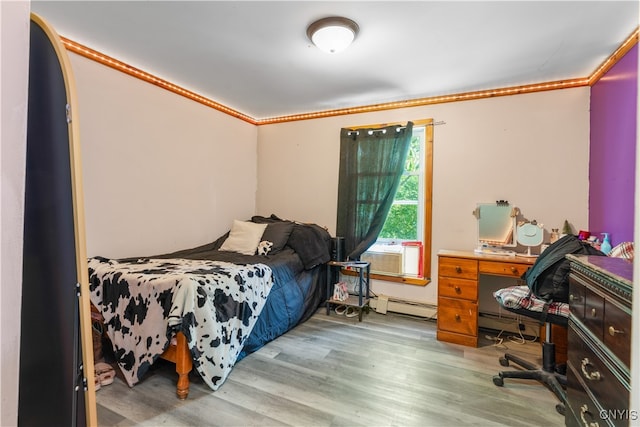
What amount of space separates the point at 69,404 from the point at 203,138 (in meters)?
2.97

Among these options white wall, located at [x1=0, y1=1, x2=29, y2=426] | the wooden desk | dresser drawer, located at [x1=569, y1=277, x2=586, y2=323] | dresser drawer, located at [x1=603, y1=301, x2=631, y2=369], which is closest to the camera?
white wall, located at [x1=0, y1=1, x2=29, y2=426]

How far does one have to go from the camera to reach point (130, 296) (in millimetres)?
1918

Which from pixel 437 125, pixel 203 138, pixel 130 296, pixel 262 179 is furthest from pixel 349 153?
pixel 130 296

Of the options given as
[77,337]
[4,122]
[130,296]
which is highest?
[4,122]

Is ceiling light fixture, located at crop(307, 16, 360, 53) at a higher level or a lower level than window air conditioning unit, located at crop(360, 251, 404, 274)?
higher

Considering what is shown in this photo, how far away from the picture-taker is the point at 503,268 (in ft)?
8.12

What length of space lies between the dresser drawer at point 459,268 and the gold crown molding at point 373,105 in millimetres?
1672

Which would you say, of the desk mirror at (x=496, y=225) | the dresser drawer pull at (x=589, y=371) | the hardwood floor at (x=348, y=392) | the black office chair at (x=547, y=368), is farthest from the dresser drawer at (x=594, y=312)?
the desk mirror at (x=496, y=225)

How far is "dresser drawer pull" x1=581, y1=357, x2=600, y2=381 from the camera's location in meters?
1.16

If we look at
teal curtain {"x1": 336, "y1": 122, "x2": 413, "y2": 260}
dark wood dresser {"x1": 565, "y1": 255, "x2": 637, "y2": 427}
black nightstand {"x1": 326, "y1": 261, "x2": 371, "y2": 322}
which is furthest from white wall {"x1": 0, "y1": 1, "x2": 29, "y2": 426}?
teal curtain {"x1": 336, "y1": 122, "x2": 413, "y2": 260}

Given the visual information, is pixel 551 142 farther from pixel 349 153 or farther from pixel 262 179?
pixel 262 179

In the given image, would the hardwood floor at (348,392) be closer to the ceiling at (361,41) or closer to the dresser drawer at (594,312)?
the dresser drawer at (594,312)

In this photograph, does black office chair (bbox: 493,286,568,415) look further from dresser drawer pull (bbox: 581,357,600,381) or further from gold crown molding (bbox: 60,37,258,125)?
gold crown molding (bbox: 60,37,258,125)

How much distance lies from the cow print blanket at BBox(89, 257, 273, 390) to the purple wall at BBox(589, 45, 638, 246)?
9.01ft
